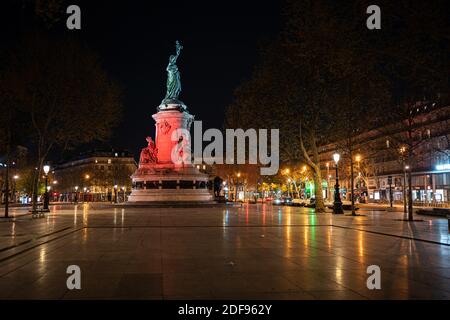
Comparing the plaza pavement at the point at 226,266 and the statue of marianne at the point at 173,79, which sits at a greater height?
the statue of marianne at the point at 173,79

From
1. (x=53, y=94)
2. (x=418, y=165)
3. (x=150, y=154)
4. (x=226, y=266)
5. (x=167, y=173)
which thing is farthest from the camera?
(x=418, y=165)

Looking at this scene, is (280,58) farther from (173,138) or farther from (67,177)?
(67,177)

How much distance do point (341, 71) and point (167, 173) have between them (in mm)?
41382

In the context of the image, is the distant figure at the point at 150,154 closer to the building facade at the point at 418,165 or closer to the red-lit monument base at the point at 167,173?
the red-lit monument base at the point at 167,173

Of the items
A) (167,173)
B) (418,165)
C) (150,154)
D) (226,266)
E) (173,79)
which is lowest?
(226,266)

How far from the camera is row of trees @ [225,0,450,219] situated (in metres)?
17.3

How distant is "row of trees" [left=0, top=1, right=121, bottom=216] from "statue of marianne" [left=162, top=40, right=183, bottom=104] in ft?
60.4

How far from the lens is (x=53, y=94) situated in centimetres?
3988

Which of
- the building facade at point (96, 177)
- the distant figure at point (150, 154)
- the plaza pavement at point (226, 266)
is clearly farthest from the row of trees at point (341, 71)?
the building facade at point (96, 177)

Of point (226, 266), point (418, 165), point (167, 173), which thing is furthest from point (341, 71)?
point (418, 165)

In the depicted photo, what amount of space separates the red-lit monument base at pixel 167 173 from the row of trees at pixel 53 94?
46.0 feet

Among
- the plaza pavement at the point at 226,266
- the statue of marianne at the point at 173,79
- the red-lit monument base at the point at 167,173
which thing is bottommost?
the plaza pavement at the point at 226,266

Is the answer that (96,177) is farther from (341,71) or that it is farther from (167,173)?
(341,71)

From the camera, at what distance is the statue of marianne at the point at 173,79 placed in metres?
63.7
